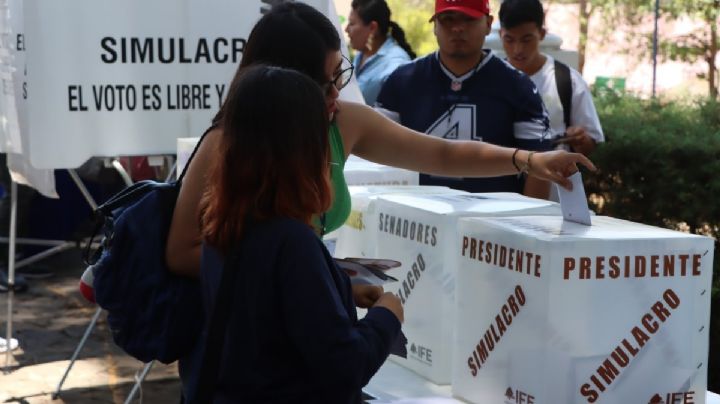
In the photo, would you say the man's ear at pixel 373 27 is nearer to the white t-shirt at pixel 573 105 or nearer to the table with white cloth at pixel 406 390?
the white t-shirt at pixel 573 105

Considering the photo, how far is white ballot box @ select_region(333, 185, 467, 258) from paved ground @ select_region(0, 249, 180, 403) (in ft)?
7.75

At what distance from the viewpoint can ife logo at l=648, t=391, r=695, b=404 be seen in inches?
91.3

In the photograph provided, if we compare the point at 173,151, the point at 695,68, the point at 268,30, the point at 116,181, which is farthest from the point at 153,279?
the point at 695,68

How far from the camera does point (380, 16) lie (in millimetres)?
6582

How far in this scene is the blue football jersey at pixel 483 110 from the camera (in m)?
3.75

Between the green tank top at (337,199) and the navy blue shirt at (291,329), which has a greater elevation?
the green tank top at (337,199)

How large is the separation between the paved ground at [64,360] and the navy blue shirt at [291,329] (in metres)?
3.42

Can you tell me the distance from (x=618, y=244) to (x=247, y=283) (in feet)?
2.50

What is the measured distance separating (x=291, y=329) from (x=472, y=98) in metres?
2.06

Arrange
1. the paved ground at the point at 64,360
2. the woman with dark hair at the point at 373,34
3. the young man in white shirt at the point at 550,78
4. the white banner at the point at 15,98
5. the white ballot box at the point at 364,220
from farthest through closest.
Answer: the woman with dark hair at the point at 373,34
the paved ground at the point at 64,360
the young man in white shirt at the point at 550,78
the white banner at the point at 15,98
the white ballot box at the point at 364,220

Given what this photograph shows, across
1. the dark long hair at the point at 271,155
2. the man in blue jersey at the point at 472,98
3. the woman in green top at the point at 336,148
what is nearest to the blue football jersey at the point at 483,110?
the man in blue jersey at the point at 472,98

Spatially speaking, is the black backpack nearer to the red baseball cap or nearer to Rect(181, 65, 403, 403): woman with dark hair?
Rect(181, 65, 403, 403): woman with dark hair

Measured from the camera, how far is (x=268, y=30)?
222 cm

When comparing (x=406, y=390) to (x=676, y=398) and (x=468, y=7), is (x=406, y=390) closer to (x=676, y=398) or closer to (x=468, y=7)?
(x=676, y=398)
